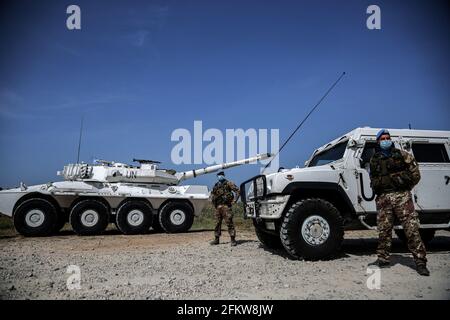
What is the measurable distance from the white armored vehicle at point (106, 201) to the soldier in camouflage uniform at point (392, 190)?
7637 millimetres

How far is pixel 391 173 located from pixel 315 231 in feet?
4.12

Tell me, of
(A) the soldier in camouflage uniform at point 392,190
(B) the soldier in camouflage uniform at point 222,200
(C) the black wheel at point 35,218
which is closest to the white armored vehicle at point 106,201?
(C) the black wheel at point 35,218

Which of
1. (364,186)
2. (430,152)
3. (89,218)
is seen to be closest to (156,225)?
(89,218)

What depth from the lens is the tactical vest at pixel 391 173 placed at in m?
4.18

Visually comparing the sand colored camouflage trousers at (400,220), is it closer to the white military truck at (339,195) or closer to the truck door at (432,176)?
the white military truck at (339,195)

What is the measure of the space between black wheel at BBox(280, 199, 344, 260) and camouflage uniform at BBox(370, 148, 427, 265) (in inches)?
25.0

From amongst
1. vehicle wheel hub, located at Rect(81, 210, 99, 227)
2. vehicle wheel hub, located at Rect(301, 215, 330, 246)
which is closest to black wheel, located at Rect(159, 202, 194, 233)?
vehicle wheel hub, located at Rect(81, 210, 99, 227)

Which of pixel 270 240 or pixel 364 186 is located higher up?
pixel 364 186

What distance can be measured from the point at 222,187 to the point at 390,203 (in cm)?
381

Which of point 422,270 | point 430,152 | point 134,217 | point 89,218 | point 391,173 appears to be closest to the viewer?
point 422,270

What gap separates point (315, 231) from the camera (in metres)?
4.81

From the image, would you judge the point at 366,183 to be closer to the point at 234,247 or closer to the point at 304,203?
the point at 304,203

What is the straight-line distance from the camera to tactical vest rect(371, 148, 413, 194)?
418 centimetres

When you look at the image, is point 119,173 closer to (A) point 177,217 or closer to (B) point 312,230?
(A) point 177,217
